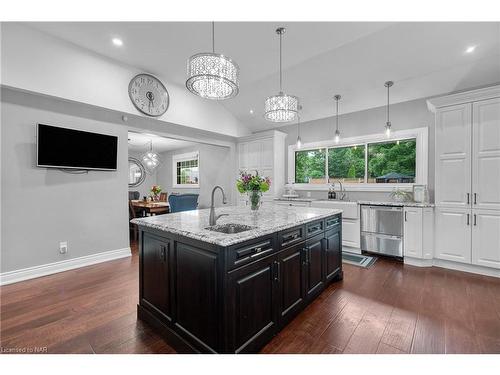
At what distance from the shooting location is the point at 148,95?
3.89 m

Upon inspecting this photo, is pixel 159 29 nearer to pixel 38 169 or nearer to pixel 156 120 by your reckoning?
pixel 156 120

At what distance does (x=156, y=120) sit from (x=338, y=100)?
3.31 metres

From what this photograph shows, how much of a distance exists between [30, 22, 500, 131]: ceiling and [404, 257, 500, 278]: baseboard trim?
8.53 feet

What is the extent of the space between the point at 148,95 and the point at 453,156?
4671 millimetres

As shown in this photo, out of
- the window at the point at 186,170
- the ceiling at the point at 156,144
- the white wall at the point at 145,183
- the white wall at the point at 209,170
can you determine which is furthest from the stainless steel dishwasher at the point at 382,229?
the white wall at the point at 145,183

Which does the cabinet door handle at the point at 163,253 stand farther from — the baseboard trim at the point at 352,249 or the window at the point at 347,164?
the window at the point at 347,164

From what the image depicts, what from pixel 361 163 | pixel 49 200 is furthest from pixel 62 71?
pixel 361 163

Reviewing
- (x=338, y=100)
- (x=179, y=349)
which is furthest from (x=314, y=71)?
(x=179, y=349)

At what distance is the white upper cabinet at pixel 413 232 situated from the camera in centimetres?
349

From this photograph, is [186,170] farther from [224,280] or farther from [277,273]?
[224,280]

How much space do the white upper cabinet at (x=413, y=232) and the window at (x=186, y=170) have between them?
5.95 metres

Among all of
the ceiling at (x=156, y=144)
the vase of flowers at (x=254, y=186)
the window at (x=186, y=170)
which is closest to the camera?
the vase of flowers at (x=254, y=186)

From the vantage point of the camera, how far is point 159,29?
2.91 meters

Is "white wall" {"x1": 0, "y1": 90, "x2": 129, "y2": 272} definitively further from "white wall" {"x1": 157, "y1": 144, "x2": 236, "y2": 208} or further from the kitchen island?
"white wall" {"x1": 157, "y1": 144, "x2": 236, "y2": 208}
